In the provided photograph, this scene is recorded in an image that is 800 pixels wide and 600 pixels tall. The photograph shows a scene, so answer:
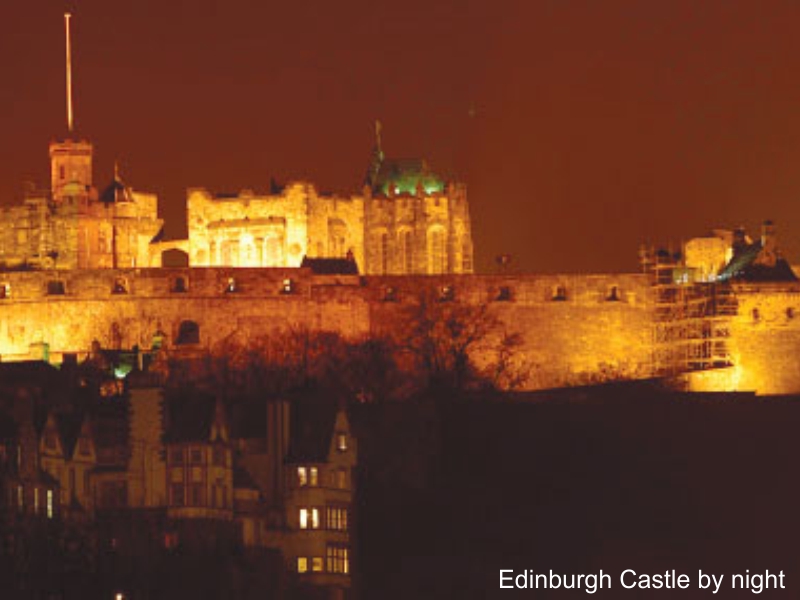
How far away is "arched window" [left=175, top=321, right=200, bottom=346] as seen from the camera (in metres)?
88.5

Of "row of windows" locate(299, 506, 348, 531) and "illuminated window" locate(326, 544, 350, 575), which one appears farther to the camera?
"row of windows" locate(299, 506, 348, 531)

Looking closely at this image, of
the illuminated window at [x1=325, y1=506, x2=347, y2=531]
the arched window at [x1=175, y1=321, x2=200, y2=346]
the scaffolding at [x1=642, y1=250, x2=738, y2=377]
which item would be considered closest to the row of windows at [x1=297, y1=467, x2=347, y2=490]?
the illuminated window at [x1=325, y1=506, x2=347, y2=531]

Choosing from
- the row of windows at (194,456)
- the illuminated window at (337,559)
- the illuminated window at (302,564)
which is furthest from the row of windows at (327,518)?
the row of windows at (194,456)

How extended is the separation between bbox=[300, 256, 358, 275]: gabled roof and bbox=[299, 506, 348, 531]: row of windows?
30540mm

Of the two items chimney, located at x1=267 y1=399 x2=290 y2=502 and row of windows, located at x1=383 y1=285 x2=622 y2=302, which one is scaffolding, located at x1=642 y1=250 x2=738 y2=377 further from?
chimney, located at x1=267 y1=399 x2=290 y2=502

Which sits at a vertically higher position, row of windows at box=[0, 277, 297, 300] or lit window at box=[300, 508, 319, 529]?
row of windows at box=[0, 277, 297, 300]

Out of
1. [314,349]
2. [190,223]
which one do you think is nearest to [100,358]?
[314,349]

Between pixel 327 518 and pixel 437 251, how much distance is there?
36.1 meters

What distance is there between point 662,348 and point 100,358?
18.6 meters

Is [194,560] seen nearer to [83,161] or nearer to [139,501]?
[139,501]

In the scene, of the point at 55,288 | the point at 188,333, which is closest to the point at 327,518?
the point at 188,333

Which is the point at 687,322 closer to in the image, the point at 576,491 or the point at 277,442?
the point at 576,491

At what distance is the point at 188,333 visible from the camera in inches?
3494

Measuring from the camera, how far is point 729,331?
8881 cm
